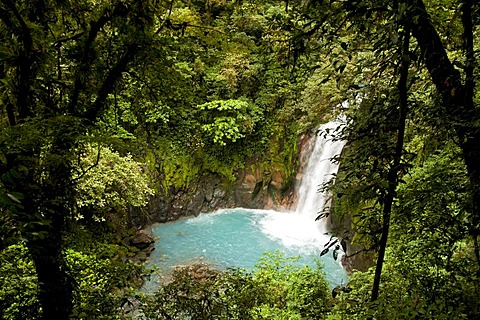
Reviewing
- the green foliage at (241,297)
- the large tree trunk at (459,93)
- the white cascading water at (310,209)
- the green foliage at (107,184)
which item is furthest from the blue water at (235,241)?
the large tree trunk at (459,93)

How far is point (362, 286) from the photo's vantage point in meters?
4.16

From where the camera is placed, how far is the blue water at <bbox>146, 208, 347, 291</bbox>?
801 centimetres

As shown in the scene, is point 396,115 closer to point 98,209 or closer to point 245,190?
point 98,209

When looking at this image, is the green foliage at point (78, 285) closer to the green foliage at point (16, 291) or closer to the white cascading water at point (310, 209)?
the green foliage at point (16, 291)

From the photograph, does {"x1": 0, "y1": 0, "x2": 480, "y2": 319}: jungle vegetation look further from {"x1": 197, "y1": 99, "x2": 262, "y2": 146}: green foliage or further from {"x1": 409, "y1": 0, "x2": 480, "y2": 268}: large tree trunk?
{"x1": 197, "y1": 99, "x2": 262, "y2": 146}: green foliage

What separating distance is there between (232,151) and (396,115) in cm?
867

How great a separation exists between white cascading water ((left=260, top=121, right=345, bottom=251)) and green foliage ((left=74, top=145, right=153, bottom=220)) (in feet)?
12.7

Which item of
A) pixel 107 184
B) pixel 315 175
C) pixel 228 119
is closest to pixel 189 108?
pixel 107 184

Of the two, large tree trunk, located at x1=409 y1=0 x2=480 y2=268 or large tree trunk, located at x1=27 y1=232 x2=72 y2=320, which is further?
large tree trunk, located at x1=27 y1=232 x2=72 y2=320

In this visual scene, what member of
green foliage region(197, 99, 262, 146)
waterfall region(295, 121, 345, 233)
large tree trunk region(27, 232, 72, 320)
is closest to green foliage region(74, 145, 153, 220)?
green foliage region(197, 99, 262, 146)

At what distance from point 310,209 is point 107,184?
5.67 meters

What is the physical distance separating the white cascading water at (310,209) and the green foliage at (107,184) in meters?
3.87

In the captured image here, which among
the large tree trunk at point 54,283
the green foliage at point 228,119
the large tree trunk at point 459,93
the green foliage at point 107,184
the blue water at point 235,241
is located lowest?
the blue water at point 235,241

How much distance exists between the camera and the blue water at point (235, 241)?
8.01 meters
